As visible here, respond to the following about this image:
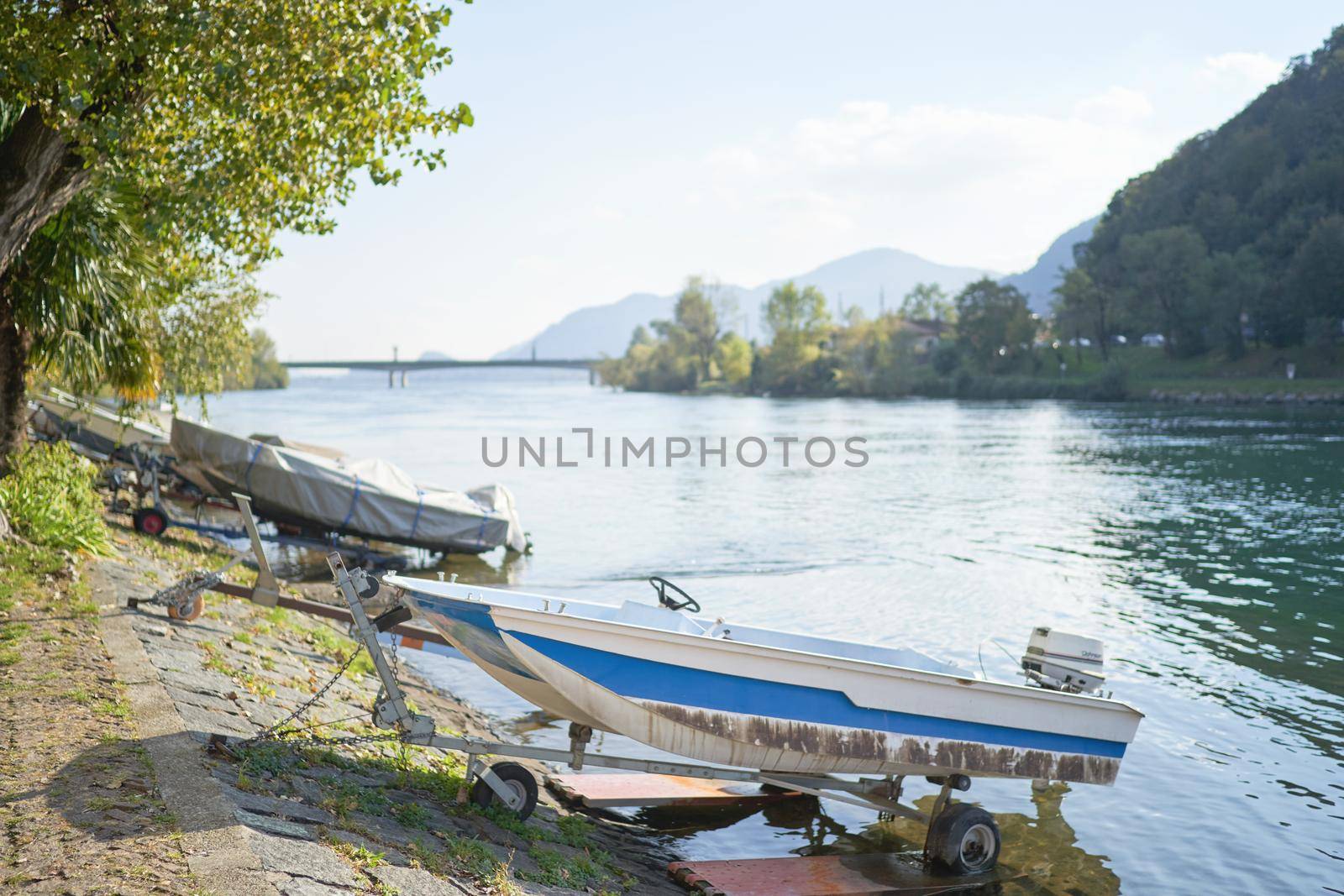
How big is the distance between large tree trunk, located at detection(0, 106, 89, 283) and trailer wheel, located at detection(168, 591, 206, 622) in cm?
369

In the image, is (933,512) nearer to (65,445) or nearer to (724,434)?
(65,445)

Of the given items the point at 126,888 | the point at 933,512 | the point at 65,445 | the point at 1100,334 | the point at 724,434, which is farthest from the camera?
the point at 1100,334

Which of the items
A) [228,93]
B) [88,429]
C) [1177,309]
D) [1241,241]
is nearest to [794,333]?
[1177,309]

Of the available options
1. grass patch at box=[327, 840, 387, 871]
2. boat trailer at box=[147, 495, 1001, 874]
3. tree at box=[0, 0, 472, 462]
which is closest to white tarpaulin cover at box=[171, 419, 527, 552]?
tree at box=[0, 0, 472, 462]

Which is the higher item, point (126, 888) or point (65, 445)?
point (65, 445)

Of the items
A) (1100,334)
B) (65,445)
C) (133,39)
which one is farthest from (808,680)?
(1100,334)

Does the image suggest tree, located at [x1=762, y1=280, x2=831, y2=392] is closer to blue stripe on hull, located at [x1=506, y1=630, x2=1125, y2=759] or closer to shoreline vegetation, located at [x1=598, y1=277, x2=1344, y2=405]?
shoreline vegetation, located at [x1=598, y1=277, x2=1344, y2=405]

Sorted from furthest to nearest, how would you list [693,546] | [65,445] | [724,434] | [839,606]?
[724,434]
[693,546]
[839,606]
[65,445]

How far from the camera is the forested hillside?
290 feet

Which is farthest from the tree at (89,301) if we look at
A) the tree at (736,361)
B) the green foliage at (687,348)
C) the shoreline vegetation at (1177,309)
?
the green foliage at (687,348)

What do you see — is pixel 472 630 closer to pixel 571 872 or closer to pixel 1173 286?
pixel 571 872

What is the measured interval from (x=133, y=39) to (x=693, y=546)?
18.4m

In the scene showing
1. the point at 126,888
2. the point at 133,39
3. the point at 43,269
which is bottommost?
the point at 126,888

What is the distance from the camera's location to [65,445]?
15875mm
